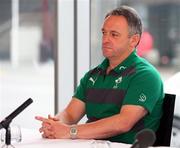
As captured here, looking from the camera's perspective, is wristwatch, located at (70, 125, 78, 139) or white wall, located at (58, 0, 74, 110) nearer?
wristwatch, located at (70, 125, 78, 139)

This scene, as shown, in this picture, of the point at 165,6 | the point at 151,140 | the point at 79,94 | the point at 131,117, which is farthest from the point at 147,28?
the point at 151,140

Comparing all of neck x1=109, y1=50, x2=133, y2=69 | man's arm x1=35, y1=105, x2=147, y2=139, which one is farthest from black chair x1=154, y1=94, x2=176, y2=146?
neck x1=109, y1=50, x2=133, y2=69

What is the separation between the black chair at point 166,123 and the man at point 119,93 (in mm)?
27

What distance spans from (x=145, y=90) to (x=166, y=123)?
0.23 meters

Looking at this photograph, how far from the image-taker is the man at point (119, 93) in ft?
6.93

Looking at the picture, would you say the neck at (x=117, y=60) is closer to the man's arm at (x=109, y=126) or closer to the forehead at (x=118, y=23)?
the forehead at (x=118, y=23)

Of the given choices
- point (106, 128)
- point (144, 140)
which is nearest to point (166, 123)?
point (106, 128)

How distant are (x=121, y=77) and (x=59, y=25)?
5.19ft

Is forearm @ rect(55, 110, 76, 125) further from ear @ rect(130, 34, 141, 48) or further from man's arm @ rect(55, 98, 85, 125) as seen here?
ear @ rect(130, 34, 141, 48)

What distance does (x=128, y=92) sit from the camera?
215 cm

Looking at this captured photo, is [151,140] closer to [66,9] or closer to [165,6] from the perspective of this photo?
[165,6]

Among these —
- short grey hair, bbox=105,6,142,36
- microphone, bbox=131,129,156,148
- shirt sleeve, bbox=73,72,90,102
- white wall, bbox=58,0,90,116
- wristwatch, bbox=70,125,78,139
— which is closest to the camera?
microphone, bbox=131,129,156,148

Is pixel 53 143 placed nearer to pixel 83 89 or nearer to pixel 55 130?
pixel 55 130

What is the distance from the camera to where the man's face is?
7.30ft
